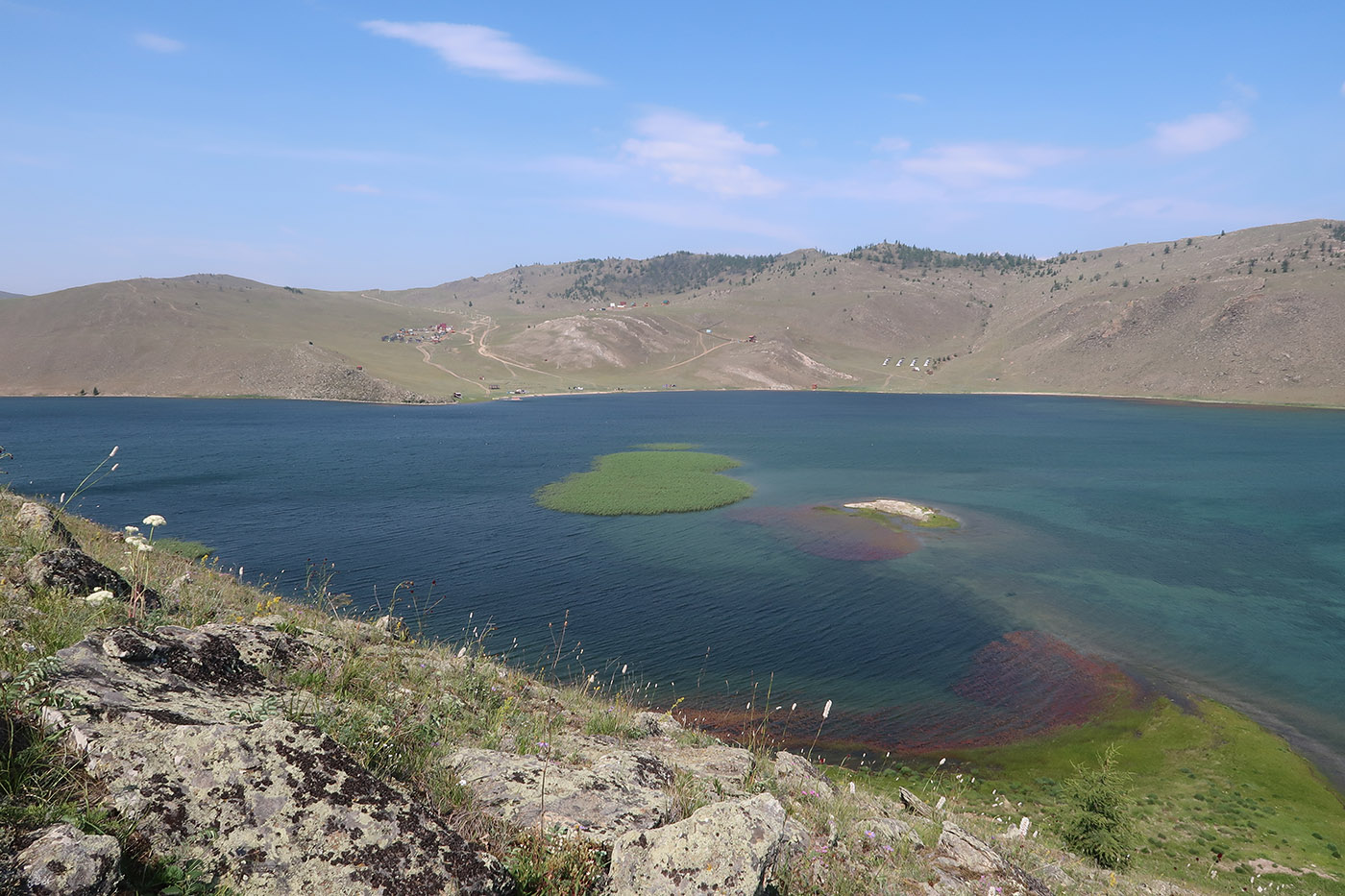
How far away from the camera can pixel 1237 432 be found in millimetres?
92750

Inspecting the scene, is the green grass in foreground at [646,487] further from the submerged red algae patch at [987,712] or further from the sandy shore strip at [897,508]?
the submerged red algae patch at [987,712]

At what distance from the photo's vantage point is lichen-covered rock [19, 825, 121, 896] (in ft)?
9.54

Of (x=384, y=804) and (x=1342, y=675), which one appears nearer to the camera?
(x=384, y=804)

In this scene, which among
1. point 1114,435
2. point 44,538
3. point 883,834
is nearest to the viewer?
point 883,834

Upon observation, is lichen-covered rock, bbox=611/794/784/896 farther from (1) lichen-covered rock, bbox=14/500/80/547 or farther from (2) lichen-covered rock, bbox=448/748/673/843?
(1) lichen-covered rock, bbox=14/500/80/547

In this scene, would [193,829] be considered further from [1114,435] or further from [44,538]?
[1114,435]

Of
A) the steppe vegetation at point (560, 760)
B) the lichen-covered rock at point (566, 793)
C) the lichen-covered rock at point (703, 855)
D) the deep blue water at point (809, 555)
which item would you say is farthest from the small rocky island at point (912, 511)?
the lichen-covered rock at point (703, 855)

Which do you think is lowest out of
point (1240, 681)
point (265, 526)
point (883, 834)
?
point (1240, 681)

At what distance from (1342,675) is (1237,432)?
278ft

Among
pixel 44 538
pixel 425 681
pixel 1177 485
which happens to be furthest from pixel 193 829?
pixel 1177 485

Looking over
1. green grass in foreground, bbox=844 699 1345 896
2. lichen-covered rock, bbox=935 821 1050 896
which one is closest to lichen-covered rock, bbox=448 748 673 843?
lichen-covered rock, bbox=935 821 1050 896

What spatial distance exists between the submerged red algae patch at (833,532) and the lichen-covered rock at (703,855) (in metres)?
35.2

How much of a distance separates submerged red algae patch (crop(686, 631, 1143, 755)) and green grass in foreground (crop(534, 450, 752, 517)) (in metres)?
26.1

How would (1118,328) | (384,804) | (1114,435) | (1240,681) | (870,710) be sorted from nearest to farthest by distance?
(384,804) → (870,710) → (1240,681) → (1114,435) → (1118,328)
